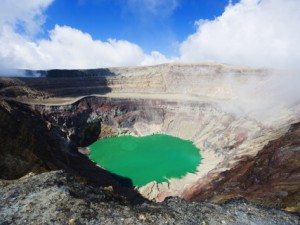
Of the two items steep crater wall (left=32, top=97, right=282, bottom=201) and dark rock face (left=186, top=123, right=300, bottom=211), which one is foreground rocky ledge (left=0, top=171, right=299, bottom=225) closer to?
dark rock face (left=186, top=123, right=300, bottom=211)

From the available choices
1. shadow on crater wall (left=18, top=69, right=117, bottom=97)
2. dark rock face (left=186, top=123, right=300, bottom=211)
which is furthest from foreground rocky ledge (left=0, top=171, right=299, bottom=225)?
shadow on crater wall (left=18, top=69, right=117, bottom=97)

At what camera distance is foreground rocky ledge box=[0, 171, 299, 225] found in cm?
1251

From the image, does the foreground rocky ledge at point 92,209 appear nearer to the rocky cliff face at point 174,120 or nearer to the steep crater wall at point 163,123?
the rocky cliff face at point 174,120

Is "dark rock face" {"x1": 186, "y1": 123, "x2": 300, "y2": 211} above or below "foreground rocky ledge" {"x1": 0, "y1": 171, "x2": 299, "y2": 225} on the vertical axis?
below

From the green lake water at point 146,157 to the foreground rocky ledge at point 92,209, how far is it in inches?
1684

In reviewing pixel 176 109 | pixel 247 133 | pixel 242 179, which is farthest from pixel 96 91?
pixel 242 179

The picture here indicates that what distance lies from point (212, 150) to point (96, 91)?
169 ft

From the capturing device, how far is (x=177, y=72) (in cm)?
11544

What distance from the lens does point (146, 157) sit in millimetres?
73688

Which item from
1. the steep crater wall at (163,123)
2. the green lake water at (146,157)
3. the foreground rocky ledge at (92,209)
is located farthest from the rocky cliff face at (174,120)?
the foreground rocky ledge at (92,209)

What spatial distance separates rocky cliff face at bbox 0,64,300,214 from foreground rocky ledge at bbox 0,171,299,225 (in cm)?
1805

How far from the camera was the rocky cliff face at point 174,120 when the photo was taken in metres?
42.3

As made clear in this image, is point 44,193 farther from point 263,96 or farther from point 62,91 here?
point 62,91

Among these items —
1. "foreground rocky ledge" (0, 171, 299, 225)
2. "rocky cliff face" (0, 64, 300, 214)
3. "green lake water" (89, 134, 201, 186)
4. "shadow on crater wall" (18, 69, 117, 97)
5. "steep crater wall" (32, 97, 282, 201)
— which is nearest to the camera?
"foreground rocky ledge" (0, 171, 299, 225)
